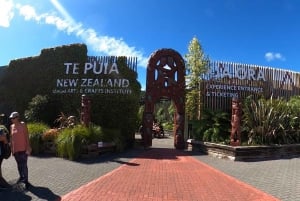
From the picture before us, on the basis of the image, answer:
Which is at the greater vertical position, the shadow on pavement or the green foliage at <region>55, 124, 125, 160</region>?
the green foliage at <region>55, 124, 125, 160</region>

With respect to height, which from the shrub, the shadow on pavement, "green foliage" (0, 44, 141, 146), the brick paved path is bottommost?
the shadow on pavement

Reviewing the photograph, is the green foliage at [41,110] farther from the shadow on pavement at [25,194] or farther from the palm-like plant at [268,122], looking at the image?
the shadow on pavement at [25,194]

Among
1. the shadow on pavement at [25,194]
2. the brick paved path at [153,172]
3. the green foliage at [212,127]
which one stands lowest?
the shadow on pavement at [25,194]

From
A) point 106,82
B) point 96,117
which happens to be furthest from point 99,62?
point 96,117

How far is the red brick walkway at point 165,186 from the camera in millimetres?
7434

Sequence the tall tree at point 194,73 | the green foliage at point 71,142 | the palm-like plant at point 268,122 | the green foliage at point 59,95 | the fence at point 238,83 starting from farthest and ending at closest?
the tall tree at point 194,73 < the fence at point 238,83 < the green foliage at point 59,95 < the palm-like plant at point 268,122 < the green foliage at point 71,142

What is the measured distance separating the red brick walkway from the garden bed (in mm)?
2023

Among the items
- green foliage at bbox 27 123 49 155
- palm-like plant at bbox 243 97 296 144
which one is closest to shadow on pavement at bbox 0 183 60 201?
green foliage at bbox 27 123 49 155

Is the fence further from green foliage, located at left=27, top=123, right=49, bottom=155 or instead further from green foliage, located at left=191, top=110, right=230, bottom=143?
green foliage, located at left=27, top=123, right=49, bottom=155

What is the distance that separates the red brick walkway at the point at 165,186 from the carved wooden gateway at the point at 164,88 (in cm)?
538

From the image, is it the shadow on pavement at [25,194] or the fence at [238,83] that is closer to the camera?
the shadow on pavement at [25,194]

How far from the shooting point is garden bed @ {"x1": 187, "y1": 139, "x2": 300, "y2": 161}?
1312 centimetres

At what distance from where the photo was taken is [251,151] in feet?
43.6

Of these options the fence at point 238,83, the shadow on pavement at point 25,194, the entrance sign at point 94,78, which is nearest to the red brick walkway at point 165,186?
the shadow on pavement at point 25,194
